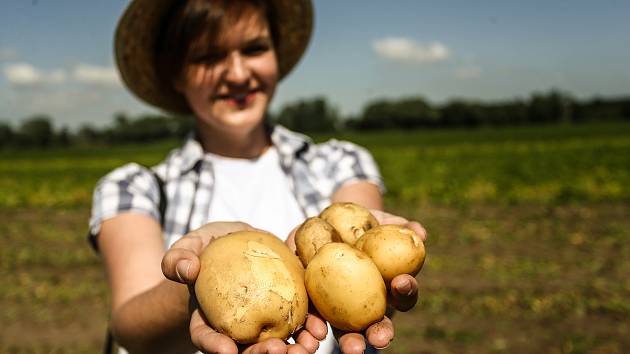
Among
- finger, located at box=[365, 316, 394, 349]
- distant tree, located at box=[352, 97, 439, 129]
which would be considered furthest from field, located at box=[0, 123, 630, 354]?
distant tree, located at box=[352, 97, 439, 129]

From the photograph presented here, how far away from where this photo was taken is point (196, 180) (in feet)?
7.14

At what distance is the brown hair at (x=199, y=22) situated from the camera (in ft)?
6.71

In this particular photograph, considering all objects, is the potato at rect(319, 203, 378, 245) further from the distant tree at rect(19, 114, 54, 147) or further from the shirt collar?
the distant tree at rect(19, 114, 54, 147)

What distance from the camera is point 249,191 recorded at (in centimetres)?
224

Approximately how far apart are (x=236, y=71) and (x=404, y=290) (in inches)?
42.4

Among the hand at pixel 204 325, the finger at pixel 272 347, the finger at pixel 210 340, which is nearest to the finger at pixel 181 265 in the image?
the hand at pixel 204 325

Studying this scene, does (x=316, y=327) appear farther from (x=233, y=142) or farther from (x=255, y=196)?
(x=233, y=142)

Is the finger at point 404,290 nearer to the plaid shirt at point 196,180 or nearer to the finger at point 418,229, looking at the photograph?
the finger at point 418,229

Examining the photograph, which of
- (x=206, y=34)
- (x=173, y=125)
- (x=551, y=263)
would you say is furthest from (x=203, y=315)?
(x=173, y=125)

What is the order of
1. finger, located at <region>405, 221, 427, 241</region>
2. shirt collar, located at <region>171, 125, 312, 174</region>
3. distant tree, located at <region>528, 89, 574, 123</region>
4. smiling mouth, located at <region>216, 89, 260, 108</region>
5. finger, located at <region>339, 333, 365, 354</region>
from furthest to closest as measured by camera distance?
1. distant tree, located at <region>528, 89, 574, 123</region>
2. shirt collar, located at <region>171, 125, 312, 174</region>
3. smiling mouth, located at <region>216, 89, 260, 108</region>
4. finger, located at <region>405, 221, 427, 241</region>
5. finger, located at <region>339, 333, 365, 354</region>

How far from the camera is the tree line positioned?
270 feet

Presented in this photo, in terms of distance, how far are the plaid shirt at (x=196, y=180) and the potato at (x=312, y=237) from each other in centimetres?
47

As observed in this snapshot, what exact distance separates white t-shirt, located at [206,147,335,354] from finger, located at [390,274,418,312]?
725 mm

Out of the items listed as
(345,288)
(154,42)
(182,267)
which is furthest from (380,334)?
(154,42)
